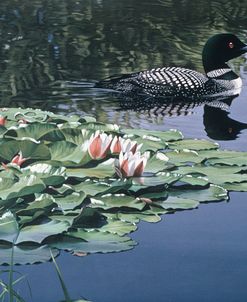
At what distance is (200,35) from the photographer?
12.2 metres

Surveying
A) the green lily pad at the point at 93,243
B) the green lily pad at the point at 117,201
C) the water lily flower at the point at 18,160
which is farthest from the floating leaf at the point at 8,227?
the water lily flower at the point at 18,160

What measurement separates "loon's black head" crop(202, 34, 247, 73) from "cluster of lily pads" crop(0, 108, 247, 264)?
118 inches

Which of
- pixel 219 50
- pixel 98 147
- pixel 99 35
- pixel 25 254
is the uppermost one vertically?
pixel 98 147

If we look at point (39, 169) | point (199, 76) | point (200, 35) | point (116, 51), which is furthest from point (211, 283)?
point (200, 35)

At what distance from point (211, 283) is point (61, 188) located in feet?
4.02

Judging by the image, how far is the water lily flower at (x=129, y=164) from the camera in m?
5.37

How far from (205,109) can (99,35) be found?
12.5ft

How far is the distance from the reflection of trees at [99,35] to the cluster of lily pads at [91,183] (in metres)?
2.77

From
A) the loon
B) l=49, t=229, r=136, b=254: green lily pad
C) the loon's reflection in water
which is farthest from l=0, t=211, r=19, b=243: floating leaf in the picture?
the loon

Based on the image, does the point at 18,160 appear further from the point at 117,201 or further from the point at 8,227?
the point at 8,227

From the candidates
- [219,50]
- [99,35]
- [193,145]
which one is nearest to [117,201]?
[193,145]

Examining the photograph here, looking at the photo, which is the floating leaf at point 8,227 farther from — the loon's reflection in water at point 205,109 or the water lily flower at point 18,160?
the loon's reflection in water at point 205,109

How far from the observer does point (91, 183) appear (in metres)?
5.35

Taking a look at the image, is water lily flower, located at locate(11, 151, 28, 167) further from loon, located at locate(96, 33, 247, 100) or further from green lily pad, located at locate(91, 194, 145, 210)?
loon, located at locate(96, 33, 247, 100)
